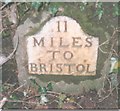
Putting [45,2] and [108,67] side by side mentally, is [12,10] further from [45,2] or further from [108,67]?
[108,67]

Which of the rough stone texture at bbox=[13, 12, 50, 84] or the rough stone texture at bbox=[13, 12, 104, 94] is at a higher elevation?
the rough stone texture at bbox=[13, 12, 50, 84]

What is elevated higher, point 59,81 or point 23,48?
point 23,48

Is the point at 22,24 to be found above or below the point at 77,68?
above

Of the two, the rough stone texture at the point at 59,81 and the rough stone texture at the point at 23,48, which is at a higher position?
the rough stone texture at the point at 23,48

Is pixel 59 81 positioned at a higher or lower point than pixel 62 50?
lower

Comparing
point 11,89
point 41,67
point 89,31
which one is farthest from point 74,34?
point 11,89

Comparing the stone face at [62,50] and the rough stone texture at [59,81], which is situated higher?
the stone face at [62,50]

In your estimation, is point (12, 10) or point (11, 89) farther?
point (11, 89)

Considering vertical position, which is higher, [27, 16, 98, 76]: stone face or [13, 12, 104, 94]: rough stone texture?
[27, 16, 98, 76]: stone face
